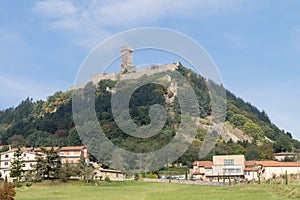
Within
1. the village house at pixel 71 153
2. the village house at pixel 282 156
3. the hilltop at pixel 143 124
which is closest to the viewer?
the village house at pixel 71 153

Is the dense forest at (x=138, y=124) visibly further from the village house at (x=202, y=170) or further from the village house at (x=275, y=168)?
the village house at (x=275, y=168)

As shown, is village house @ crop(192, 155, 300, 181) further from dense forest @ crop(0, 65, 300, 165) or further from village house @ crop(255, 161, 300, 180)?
dense forest @ crop(0, 65, 300, 165)

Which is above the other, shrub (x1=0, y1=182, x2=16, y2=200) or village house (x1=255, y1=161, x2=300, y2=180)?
shrub (x1=0, y1=182, x2=16, y2=200)

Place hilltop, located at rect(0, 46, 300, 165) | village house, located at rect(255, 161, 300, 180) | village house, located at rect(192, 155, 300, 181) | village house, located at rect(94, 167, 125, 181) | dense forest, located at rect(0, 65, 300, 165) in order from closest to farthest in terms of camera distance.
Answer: village house, located at rect(94, 167, 125, 181)
village house, located at rect(255, 161, 300, 180)
village house, located at rect(192, 155, 300, 181)
dense forest, located at rect(0, 65, 300, 165)
hilltop, located at rect(0, 46, 300, 165)

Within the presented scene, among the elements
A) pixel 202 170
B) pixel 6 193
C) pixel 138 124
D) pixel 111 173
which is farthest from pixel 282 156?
pixel 6 193

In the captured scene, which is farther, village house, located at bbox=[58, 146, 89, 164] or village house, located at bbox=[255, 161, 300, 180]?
village house, located at bbox=[58, 146, 89, 164]

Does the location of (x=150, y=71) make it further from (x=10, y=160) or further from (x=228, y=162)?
(x=10, y=160)

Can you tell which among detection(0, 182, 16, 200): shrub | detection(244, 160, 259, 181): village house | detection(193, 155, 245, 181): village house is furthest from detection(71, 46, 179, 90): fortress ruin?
detection(0, 182, 16, 200): shrub

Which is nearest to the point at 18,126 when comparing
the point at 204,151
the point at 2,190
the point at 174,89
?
the point at 174,89

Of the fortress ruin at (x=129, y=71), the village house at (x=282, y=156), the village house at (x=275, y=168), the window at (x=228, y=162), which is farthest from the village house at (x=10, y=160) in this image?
the village house at (x=282, y=156)

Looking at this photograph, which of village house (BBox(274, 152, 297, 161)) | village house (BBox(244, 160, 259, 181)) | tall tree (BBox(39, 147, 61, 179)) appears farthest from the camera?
village house (BBox(274, 152, 297, 161))
